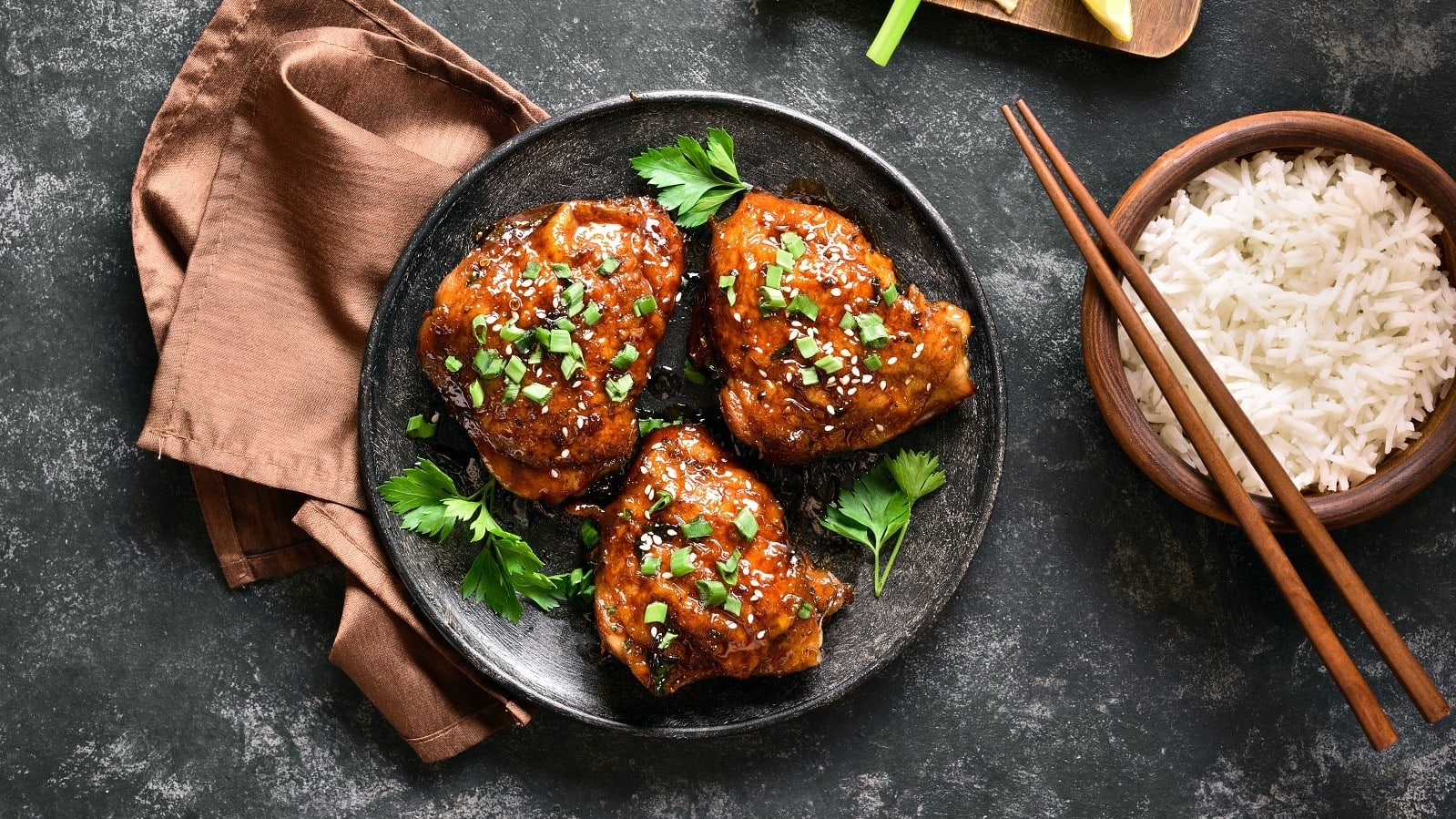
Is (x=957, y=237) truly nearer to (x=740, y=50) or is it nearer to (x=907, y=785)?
(x=740, y=50)

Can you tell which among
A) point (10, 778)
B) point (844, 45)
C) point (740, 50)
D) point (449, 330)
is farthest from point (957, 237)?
point (10, 778)

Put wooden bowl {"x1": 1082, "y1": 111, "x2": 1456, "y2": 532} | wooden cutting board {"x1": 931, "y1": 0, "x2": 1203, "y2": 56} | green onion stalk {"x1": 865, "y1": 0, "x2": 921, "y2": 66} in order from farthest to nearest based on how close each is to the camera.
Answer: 1. wooden cutting board {"x1": 931, "y1": 0, "x2": 1203, "y2": 56}
2. green onion stalk {"x1": 865, "y1": 0, "x2": 921, "y2": 66}
3. wooden bowl {"x1": 1082, "y1": 111, "x2": 1456, "y2": 532}

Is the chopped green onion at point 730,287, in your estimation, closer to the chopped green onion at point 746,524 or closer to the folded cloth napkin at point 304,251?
the chopped green onion at point 746,524

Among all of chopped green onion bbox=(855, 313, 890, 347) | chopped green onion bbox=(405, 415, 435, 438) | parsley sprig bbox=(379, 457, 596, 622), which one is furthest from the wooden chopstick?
chopped green onion bbox=(405, 415, 435, 438)

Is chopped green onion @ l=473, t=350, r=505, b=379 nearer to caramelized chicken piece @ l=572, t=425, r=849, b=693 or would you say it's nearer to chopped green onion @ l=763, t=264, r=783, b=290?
caramelized chicken piece @ l=572, t=425, r=849, b=693

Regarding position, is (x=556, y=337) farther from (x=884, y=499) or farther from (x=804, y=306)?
(x=884, y=499)
